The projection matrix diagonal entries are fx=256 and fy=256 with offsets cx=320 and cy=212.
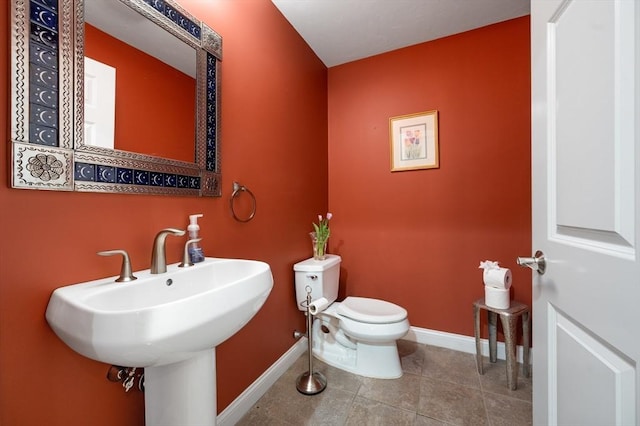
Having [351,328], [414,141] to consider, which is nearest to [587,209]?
[351,328]

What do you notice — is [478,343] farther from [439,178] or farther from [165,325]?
[165,325]

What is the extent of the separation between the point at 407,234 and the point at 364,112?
3.62 ft

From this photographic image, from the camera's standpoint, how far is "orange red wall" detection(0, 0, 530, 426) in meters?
0.68

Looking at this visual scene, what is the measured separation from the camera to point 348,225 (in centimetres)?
228

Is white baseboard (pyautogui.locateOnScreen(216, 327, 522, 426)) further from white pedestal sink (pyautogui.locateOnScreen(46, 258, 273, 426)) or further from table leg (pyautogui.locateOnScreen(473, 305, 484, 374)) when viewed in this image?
white pedestal sink (pyautogui.locateOnScreen(46, 258, 273, 426))

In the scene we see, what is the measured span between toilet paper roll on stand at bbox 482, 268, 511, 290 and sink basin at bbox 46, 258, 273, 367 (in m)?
1.44

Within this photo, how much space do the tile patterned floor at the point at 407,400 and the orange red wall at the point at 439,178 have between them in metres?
0.39

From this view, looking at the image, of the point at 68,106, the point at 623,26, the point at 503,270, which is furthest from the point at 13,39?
the point at 503,270

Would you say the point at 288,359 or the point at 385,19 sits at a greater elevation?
the point at 385,19

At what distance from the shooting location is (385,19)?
1.75 m

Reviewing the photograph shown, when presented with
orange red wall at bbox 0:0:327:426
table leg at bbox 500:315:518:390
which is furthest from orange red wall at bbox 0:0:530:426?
table leg at bbox 500:315:518:390

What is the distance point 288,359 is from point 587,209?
5.59 feet

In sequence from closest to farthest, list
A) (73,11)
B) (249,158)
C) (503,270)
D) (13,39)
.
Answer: (13,39) → (73,11) → (249,158) → (503,270)

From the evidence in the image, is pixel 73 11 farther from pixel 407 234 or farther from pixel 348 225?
pixel 407 234
